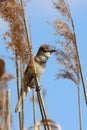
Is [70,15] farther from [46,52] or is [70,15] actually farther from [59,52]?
[46,52]

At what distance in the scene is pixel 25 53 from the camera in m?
3.03

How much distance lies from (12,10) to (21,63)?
563 millimetres

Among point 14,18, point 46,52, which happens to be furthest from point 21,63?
point 46,52

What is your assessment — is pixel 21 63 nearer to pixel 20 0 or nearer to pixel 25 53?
pixel 25 53

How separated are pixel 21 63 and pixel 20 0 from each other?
0.57m

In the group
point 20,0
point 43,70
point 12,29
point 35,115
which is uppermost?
point 20,0

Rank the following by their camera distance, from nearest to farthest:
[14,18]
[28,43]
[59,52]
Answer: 1. [28,43]
2. [14,18]
3. [59,52]

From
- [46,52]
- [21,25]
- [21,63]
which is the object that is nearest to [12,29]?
[21,25]

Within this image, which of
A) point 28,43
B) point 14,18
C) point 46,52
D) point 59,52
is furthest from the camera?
point 46,52

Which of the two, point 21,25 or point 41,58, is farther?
point 41,58

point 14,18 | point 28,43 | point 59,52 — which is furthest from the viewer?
point 59,52

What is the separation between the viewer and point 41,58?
14.0 feet

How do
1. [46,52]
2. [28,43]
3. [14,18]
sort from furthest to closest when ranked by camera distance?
[46,52]
[14,18]
[28,43]

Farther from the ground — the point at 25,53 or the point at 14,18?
the point at 14,18
